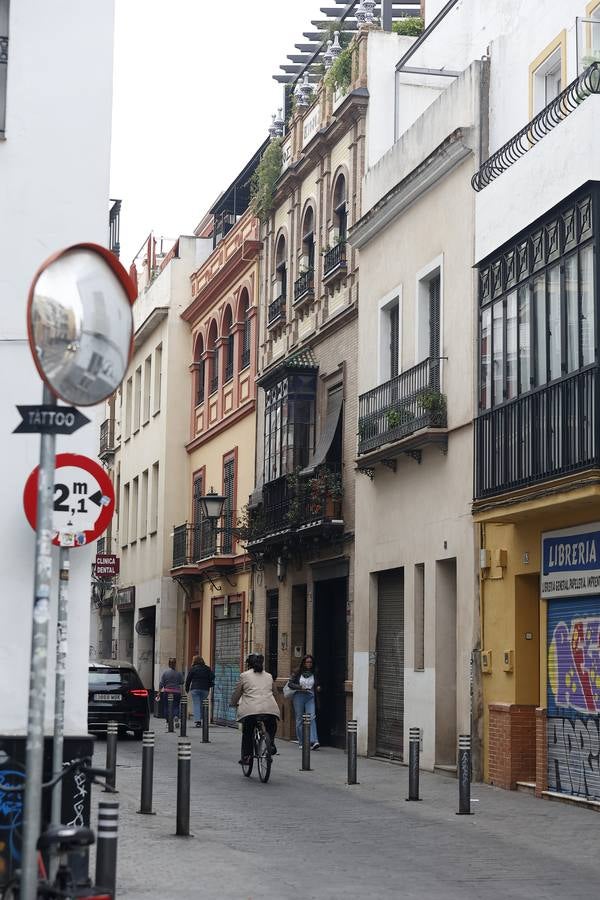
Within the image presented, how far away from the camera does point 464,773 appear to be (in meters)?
15.8

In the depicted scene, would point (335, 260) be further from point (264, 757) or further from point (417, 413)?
point (264, 757)

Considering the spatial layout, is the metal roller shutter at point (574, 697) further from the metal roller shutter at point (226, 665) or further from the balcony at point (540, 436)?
the metal roller shutter at point (226, 665)

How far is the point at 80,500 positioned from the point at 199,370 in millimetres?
34977

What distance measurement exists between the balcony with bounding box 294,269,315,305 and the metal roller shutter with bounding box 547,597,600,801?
13506 mm

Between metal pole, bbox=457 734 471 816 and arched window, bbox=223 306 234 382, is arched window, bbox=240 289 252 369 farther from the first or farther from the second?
metal pole, bbox=457 734 471 816

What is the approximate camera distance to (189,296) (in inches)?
1795

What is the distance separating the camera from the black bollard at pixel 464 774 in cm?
1550

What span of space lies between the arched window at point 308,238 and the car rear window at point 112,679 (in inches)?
361

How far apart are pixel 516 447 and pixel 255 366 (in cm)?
1799

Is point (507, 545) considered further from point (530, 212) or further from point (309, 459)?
point (309, 459)

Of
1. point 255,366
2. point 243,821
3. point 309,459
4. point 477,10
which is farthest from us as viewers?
point 255,366

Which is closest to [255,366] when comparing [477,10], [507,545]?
[477,10]

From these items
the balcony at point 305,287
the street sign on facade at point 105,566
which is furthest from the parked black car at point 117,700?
the street sign on facade at point 105,566

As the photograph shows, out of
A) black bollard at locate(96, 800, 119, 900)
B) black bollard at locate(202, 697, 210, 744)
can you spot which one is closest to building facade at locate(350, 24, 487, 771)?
black bollard at locate(202, 697, 210, 744)
